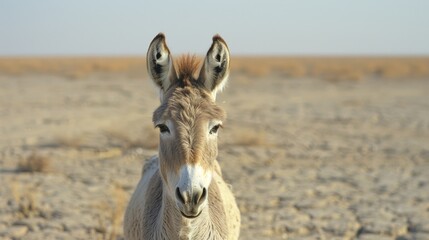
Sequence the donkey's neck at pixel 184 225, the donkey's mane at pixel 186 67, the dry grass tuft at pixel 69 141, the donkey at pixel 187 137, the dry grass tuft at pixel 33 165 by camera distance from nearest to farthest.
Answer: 1. the donkey at pixel 187 137
2. the donkey's neck at pixel 184 225
3. the donkey's mane at pixel 186 67
4. the dry grass tuft at pixel 33 165
5. the dry grass tuft at pixel 69 141

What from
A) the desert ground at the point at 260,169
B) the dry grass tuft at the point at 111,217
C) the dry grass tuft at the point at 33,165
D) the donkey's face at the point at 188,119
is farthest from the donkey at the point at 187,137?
the dry grass tuft at the point at 33,165

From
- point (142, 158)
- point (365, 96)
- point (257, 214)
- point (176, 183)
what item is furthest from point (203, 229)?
point (365, 96)

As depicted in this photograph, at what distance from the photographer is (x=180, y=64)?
4055 mm

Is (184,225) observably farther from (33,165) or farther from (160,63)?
(33,165)

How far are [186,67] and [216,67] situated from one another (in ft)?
0.88

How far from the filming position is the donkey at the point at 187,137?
3408 millimetres

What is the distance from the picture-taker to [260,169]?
10695 millimetres

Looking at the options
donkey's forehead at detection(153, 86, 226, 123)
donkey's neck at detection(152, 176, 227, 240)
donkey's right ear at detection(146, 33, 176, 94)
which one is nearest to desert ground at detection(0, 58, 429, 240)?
donkey's right ear at detection(146, 33, 176, 94)

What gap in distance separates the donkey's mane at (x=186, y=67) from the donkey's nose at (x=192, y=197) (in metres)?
1.02

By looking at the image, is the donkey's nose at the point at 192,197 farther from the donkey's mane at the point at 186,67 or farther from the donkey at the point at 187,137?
the donkey's mane at the point at 186,67

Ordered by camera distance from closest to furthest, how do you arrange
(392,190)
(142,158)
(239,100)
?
1. (392,190)
2. (142,158)
3. (239,100)

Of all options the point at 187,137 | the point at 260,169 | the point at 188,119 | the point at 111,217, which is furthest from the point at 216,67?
the point at 260,169

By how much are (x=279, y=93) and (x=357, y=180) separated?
1880 centimetres

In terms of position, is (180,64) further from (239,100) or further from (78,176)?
(239,100)
